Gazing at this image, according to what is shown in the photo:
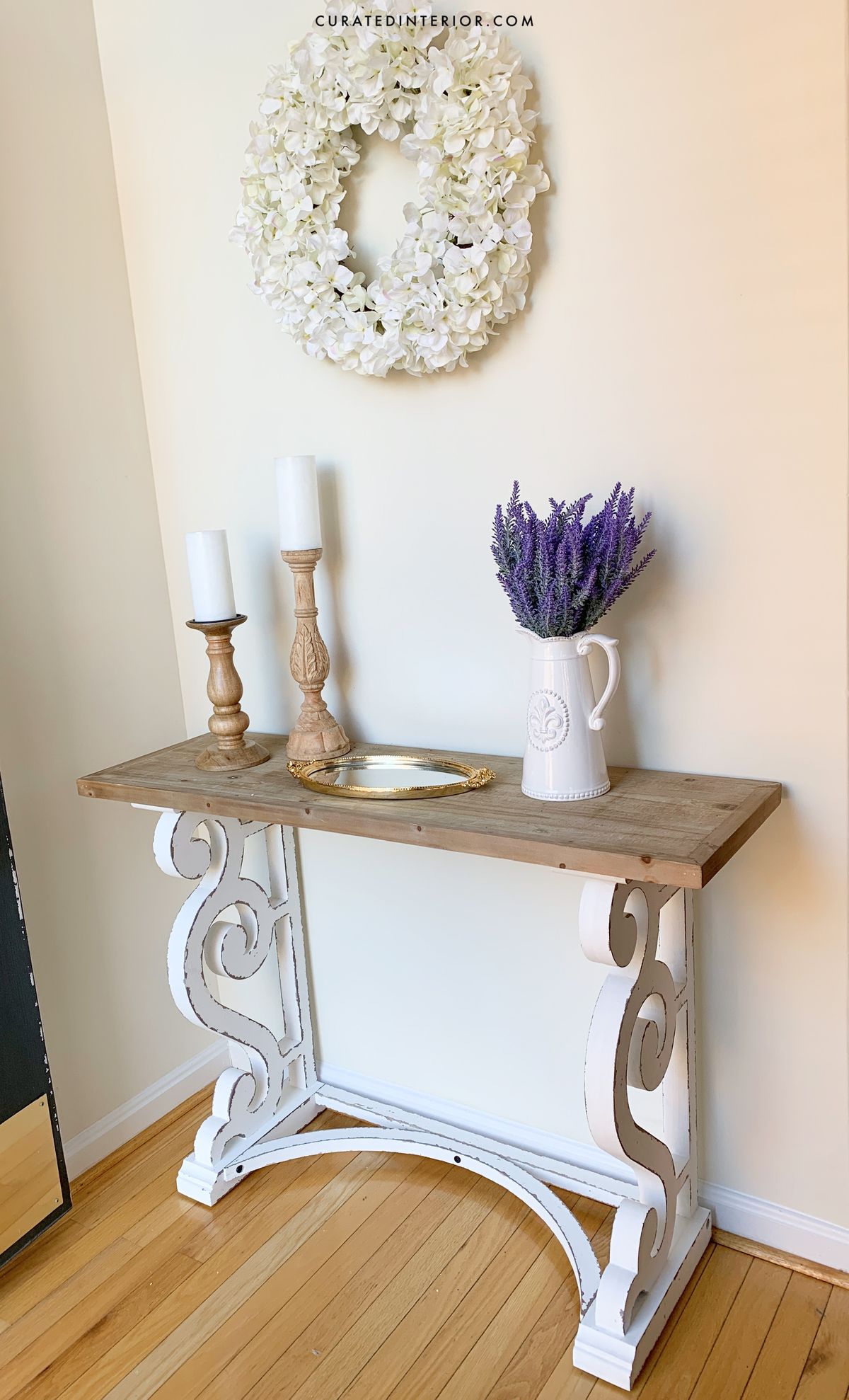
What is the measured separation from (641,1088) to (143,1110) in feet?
3.81

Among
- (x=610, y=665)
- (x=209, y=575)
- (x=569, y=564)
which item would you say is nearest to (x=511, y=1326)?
(x=610, y=665)

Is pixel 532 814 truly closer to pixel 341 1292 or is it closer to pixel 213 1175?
pixel 341 1292

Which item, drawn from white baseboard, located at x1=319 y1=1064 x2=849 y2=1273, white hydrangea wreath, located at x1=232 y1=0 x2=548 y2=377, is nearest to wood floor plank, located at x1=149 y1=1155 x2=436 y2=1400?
white baseboard, located at x1=319 y1=1064 x2=849 y2=1273

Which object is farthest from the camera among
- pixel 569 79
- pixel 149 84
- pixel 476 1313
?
pixel 149 84

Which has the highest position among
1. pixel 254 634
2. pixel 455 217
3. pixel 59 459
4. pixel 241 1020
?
pixel 455 217

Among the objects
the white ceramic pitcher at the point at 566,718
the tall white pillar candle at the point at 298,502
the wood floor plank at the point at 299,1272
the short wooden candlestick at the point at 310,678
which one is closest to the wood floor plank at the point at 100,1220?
the wood floor plank at the point at 299,1272

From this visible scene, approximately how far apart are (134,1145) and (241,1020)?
1.34ft

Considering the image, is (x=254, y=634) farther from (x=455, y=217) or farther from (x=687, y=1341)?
(x=687, y=1341)

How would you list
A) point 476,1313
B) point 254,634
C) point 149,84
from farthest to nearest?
1. point 254,634
2. point 149,84
3. point 476,1313

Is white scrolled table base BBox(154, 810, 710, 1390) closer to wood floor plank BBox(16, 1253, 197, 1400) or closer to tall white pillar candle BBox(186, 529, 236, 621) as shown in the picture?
wood floor plank BBox(16, 1253, 197, 1400)

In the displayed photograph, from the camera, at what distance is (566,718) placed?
138 cm

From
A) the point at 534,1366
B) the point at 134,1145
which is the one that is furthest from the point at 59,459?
the point at 534,1366

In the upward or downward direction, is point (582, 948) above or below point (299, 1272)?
above

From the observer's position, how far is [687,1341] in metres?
1.43
